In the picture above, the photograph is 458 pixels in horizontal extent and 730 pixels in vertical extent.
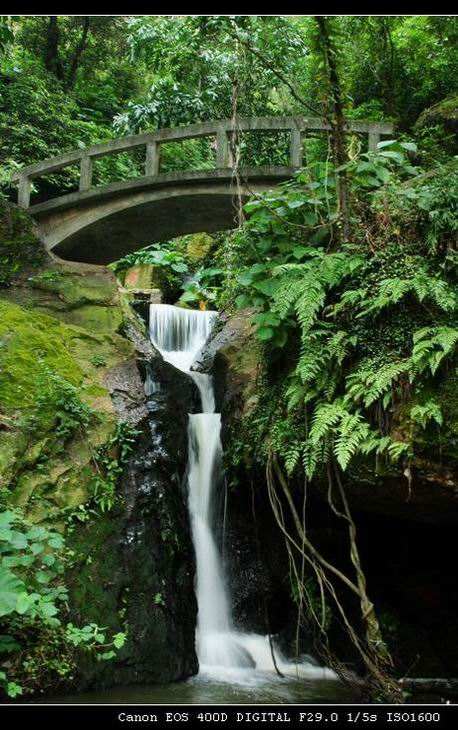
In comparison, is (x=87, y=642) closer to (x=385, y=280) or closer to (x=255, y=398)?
(x=255, y=398)

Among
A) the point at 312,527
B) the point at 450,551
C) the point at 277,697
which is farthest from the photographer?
the point at 312,527

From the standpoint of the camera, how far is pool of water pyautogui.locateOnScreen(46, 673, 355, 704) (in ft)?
16.6

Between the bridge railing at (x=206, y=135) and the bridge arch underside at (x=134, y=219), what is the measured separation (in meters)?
0.41

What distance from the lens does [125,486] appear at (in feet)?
21.5

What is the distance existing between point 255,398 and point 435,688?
339cm

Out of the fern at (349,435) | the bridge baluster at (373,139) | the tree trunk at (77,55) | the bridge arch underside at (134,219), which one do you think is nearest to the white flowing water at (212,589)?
the bridge arch underside at (134,219)

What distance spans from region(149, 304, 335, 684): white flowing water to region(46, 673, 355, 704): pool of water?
0.58ft

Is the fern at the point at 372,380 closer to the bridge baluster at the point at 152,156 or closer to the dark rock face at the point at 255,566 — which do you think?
the dark rock face at the point at 255,566

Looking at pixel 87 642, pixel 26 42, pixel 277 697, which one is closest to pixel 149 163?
pixel 87 642

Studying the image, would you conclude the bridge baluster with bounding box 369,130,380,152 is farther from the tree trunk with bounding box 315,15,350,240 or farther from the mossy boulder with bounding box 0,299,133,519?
the mossy boulder with bounding box 0,299,133,519

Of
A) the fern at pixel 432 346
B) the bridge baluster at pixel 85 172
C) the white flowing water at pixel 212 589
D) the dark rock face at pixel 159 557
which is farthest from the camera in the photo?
the bridge baluster at pixel 85 172

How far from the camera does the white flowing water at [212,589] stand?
250 inches

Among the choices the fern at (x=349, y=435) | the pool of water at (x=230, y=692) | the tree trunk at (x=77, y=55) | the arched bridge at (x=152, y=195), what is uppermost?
the tree trunk at (x=77, y=55)

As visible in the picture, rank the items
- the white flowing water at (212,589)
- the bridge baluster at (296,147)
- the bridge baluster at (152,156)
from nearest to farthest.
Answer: the white flowing water at (212,589) < the bridge baluster at (296,147) < the bridge baluster at (152,156)
